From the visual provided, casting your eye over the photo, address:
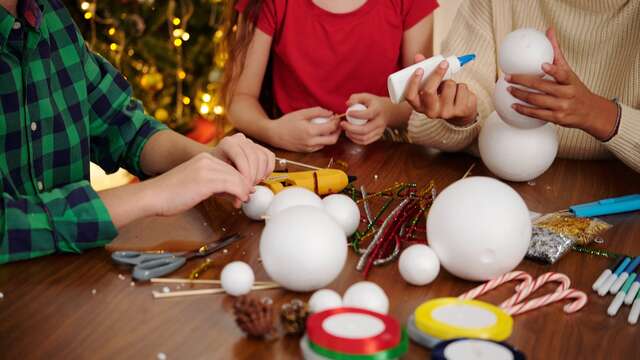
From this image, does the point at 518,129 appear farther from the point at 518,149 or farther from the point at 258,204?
the point at 258,204

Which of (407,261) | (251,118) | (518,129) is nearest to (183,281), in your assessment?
(407,261)

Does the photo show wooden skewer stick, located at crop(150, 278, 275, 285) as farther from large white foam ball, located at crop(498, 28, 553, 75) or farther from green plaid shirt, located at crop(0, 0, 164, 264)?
large white foam ball, located at crop(498, 28, 553, 75)

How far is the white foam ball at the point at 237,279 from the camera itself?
0.87m

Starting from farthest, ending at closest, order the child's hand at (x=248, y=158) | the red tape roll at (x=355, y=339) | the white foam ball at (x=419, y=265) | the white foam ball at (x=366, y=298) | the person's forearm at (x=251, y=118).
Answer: the person's forearm at (x=251, y=118) → the child's hand at (x=248, y=158) → the white foam ball at (x=419, y=265) → the white foam ball at (x=366, y=298) → the red tape roll at (x=355, y=339)

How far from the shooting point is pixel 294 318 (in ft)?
2.55

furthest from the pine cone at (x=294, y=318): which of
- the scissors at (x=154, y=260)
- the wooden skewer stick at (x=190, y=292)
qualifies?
the scissors at (x=154, y=260)

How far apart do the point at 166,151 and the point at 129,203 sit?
12.4 inches

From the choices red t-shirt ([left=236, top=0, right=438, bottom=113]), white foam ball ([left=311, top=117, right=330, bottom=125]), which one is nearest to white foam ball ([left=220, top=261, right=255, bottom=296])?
white foam ball ([left=311, top=117, right=330, bottom=125])

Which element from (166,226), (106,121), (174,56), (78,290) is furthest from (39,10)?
(174,56)

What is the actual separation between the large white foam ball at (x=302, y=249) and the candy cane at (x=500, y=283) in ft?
0.53

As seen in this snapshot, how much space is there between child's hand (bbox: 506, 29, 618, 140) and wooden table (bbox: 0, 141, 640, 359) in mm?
168

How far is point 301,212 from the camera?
34.2 inches

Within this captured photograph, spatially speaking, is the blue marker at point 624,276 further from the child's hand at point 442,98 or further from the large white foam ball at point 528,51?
the child's hand at point 442,98

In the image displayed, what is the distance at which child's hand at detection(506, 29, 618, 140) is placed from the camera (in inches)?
46.1
